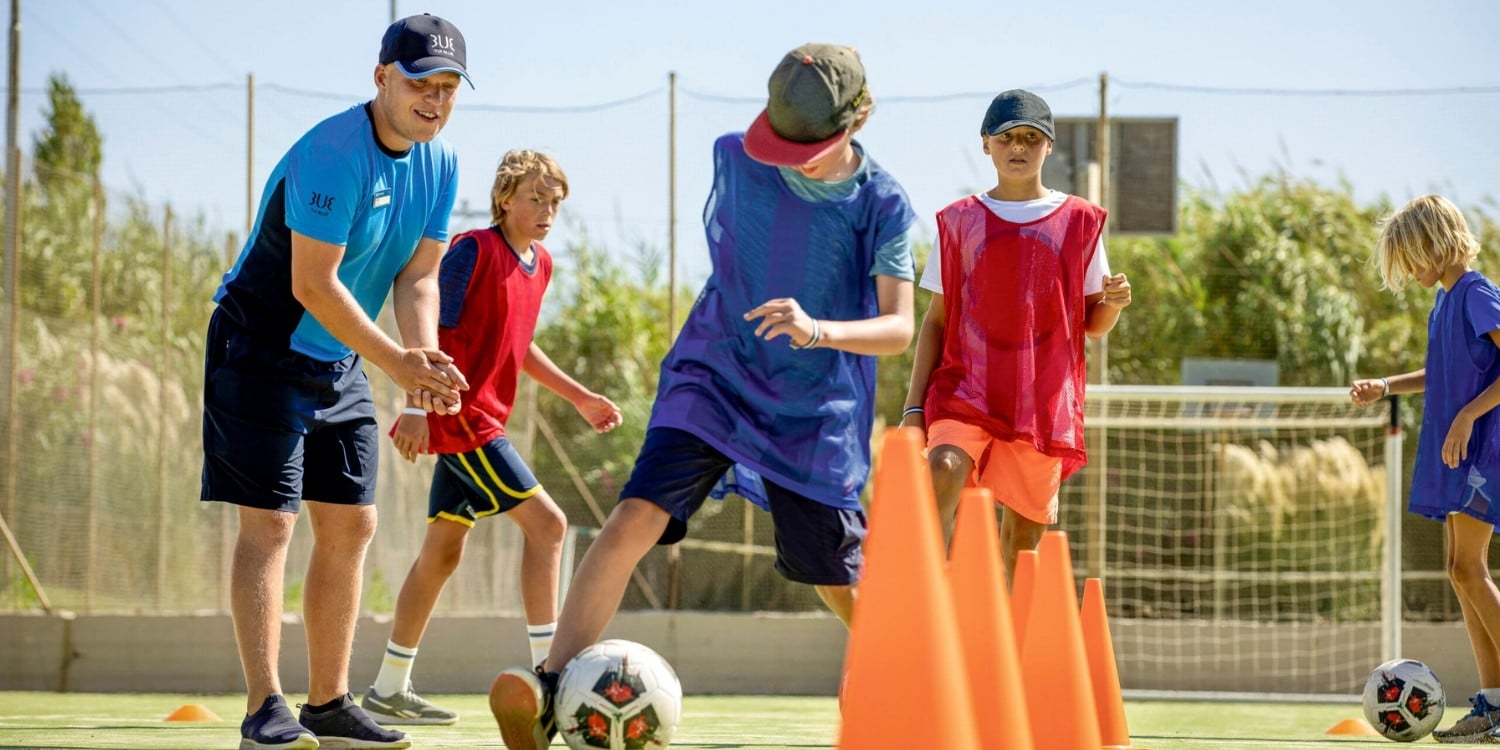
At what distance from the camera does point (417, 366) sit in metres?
4.36

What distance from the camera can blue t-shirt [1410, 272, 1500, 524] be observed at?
20.5 ft

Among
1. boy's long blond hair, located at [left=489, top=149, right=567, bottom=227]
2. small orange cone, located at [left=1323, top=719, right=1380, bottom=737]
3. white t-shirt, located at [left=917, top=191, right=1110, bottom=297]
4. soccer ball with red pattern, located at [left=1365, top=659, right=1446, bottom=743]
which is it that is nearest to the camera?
white t-shirt, located at [left=917, top=191, right=1110, bottom=297]

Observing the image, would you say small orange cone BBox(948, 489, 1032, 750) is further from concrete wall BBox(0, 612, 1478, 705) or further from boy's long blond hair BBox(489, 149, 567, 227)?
concrete wall BBox(0, 612, 1478, 705)

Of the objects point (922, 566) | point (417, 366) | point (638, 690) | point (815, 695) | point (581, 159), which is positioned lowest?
point (815, 695)

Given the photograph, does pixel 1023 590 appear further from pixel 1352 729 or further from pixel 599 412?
pixel 1352 729

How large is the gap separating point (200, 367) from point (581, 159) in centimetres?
274

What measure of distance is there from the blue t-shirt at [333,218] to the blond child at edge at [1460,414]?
386cm

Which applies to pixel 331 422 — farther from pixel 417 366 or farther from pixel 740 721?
pixel 740 721

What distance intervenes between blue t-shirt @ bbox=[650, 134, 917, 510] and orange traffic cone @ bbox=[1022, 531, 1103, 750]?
0.60 m

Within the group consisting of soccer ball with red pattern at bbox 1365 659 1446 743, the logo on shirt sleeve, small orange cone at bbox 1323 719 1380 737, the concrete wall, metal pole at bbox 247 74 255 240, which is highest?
metal pole at bbox 247 74 255 240

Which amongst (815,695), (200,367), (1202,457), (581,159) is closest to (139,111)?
(200,367)

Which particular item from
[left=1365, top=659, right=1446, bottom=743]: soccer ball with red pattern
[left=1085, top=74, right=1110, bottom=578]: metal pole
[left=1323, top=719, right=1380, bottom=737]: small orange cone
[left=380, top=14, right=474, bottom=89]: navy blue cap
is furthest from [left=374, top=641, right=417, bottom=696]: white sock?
[left=1085, top=74, right=1110, bottom=578]: metal pole

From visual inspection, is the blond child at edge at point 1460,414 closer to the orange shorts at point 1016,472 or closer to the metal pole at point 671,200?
the orange shorts at point 1016,472

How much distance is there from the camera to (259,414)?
457 centimetres
